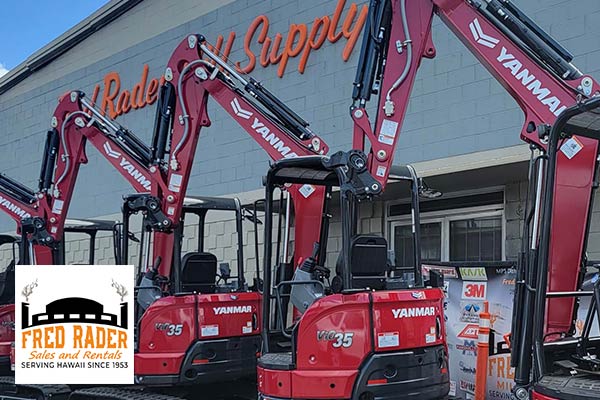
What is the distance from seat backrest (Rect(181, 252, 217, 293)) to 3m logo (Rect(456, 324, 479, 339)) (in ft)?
10.1

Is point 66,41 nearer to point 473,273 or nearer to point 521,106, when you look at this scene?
point 473,273

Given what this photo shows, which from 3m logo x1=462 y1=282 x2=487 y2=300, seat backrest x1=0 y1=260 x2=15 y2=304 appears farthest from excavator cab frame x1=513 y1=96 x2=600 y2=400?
seat backrest x1=0 y1=260 x2=15 y2=304

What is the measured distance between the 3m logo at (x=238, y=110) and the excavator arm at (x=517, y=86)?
2.13m

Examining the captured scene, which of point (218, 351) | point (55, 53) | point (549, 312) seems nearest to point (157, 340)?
point (218, 351)

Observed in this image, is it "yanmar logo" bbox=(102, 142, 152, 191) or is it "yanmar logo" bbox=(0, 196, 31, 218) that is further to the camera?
"yanmar logo" bbox=(0, 196, 31, 218)

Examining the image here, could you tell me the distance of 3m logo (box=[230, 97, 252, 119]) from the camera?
9.61 meters

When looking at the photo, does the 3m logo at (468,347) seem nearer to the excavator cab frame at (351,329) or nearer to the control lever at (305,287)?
the excavator cab frame at (351,329)

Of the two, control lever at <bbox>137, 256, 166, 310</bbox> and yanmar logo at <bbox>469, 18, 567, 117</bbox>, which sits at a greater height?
yanmar logo at <bbox>469, 18, 567, 117</bbox>

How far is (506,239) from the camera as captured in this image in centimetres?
1096

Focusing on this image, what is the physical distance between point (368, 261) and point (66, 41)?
15.3 meters

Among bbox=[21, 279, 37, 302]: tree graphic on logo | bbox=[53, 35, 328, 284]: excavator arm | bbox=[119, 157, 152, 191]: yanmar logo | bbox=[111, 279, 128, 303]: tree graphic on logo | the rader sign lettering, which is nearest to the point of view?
bbox=[53, 35, 328, 284]: excavator arm

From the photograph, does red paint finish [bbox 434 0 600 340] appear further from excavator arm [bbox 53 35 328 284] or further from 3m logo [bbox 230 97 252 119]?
3m logo [bbox 230 97 252 119]

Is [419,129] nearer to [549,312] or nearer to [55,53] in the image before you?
[549,312]

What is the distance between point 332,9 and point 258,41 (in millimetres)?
2010
